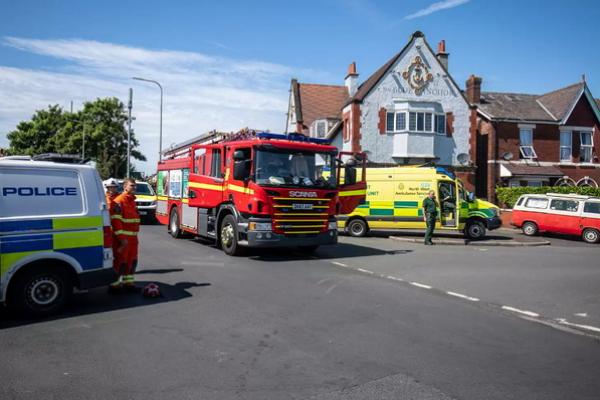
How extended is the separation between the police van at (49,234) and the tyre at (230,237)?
485 cm

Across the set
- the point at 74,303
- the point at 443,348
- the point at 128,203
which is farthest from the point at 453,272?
the point at 74,303

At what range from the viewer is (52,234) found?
6.27 m

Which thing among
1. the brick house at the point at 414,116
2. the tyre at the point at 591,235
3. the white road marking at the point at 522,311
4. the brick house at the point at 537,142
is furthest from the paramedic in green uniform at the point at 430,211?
the brick house at the point at 537,142

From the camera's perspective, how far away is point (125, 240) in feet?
25.4

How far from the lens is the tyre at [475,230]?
18328 mm

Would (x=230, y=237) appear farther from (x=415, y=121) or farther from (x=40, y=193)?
(x=415, y=121)

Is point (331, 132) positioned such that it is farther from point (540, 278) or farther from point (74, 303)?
point (74, 303)

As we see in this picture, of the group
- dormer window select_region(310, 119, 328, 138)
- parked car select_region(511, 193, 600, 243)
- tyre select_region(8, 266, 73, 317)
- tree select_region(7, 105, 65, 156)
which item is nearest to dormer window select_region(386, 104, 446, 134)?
dormer window select_region(310, 119, 328, 138)

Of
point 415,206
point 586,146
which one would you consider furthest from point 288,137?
point 586,146

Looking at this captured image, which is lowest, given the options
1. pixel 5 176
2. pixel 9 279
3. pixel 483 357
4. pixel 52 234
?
pixel 483 357

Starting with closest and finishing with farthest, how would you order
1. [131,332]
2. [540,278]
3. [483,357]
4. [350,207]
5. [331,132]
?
1. [483,357]
2. [131,332]
3. [540,278]
4. [350,207]
5. [331,132]

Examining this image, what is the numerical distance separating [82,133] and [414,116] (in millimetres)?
37416

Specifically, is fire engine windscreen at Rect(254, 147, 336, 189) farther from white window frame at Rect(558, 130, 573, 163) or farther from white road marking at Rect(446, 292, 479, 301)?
white window frame at Rect(558, 130, 573, 163)

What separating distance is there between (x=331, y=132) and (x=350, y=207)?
2207 cm
